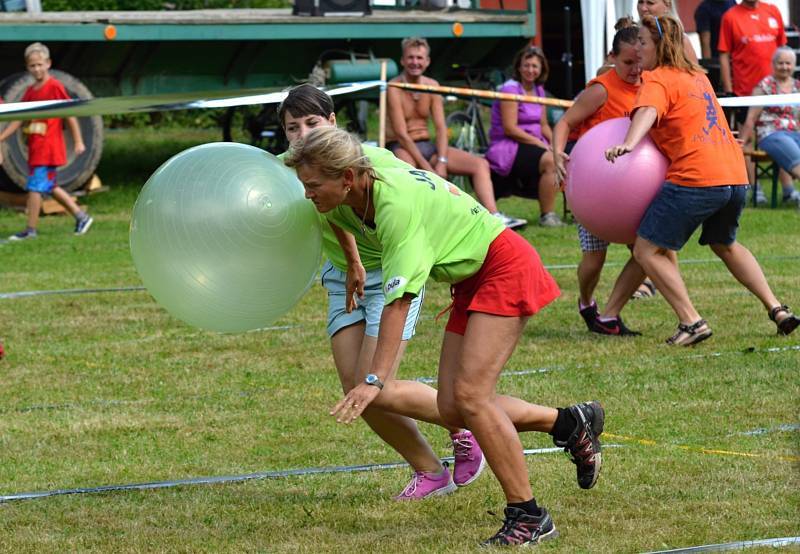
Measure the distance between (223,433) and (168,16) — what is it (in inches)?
436

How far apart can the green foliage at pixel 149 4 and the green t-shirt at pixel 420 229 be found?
1720 cm

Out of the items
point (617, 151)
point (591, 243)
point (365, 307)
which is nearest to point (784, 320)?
point (591, 243)

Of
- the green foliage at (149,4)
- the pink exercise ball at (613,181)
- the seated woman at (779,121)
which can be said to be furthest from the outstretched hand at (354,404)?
the green foliage at (149,4)

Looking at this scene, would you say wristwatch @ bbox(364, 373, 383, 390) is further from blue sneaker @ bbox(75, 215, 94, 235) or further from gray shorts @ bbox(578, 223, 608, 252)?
blue sneaker @ bbox(75, 215, 94, 235)

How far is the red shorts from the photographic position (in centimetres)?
457

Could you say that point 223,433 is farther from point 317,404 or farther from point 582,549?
point 582,549

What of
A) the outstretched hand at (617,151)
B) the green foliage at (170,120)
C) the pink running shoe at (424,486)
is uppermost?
the outstretched hand at (617,151)

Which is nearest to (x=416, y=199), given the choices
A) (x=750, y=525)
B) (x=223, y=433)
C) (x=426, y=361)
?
(x=750, y=525)

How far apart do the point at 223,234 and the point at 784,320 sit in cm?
451

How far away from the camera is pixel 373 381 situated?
424cm

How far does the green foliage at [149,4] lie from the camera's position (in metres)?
21.7

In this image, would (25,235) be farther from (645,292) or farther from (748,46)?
(748,46)

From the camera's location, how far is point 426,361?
780 centimetres

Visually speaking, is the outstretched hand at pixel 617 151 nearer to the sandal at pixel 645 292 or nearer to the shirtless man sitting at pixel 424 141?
the sandal at pixel 645 292
